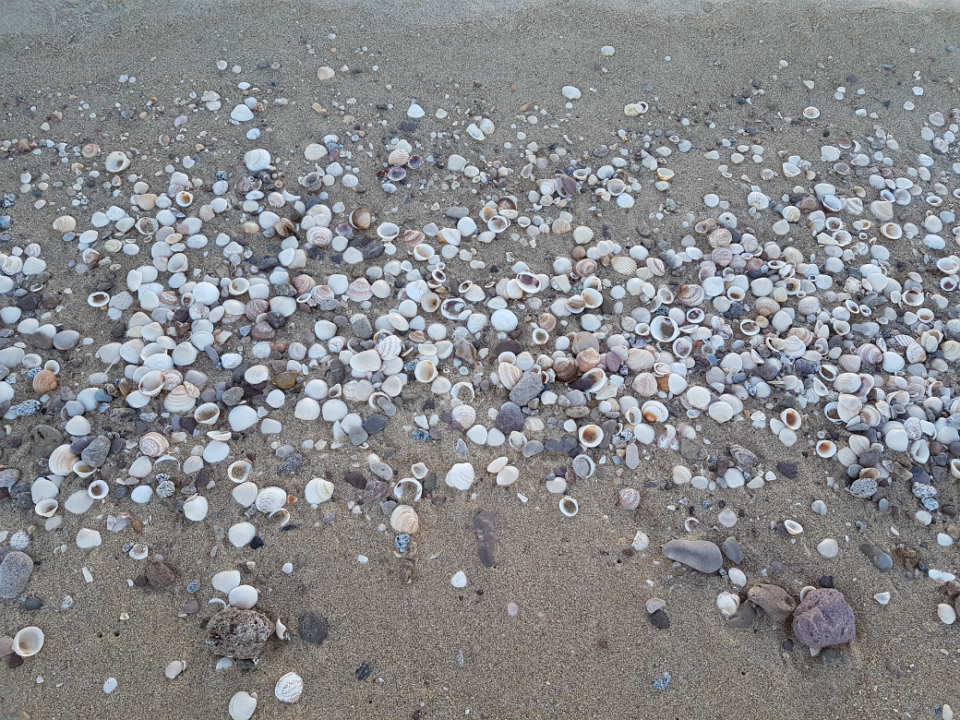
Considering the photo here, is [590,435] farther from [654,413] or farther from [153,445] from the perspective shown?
[153,445]

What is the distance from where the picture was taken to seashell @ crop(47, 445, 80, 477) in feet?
7.32

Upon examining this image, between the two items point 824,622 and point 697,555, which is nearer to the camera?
point 824,622

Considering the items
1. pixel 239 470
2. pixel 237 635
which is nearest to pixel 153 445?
pixel 239 470

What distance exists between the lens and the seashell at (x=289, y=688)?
1897mm

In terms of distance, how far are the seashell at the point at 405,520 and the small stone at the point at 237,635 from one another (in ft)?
1.56

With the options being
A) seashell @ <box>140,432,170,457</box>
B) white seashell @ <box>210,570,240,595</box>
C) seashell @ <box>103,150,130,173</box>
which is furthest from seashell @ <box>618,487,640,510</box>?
seashell @ <box>103,150,130,173</box>

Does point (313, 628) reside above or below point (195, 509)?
below

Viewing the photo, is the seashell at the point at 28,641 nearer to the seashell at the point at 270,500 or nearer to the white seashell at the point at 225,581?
the white seashell at the point at 225,581

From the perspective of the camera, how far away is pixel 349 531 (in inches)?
85.6

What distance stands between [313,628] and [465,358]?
1064 mm

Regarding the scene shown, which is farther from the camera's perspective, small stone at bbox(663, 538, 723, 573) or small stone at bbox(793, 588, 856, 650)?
small stone at bbox(663, 538, 723, 573)

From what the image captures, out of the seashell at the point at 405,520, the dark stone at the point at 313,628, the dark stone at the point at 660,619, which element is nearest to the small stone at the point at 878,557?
the dark stone at the point at 660,619

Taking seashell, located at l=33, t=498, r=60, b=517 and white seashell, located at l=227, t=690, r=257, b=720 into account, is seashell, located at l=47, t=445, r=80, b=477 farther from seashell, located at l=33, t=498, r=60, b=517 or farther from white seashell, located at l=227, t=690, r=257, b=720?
white seashell, located at l=227, t=690, r=257, b=720

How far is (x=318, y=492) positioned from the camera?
222cm
